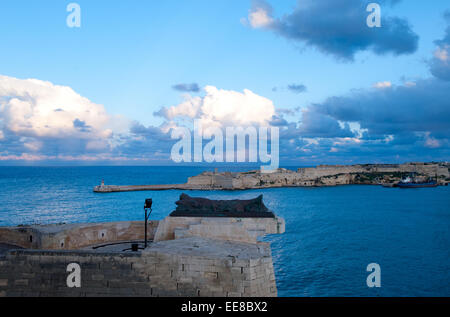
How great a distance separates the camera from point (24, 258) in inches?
413

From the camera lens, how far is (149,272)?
9891mm

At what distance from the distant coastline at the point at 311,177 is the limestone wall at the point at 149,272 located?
69511mm

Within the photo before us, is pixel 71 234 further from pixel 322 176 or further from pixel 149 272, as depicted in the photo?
pixel 322 176

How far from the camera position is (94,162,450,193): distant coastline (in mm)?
83500

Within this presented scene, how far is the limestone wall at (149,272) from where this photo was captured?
9.30 meters

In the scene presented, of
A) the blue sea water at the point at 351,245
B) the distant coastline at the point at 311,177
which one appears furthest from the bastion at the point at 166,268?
the distant coastline at the point at 311,177

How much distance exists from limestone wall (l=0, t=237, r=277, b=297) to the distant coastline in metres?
69.5

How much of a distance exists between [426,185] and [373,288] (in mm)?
82552

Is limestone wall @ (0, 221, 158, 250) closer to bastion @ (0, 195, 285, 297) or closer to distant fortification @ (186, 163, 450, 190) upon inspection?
bastion @ (0, 195, 285, 297)
